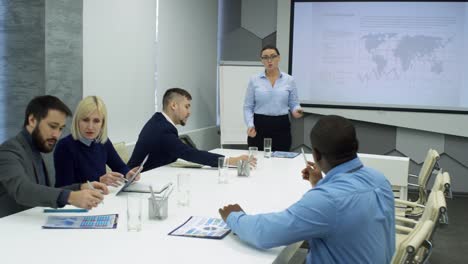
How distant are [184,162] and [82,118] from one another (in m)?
0.95

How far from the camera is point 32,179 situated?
2420 millimetres

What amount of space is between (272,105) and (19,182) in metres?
3.50

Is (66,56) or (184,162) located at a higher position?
(66,56)

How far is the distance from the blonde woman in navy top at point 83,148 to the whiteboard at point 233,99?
3727 millimetres

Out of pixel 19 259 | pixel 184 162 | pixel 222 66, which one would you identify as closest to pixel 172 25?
pixel 222 66

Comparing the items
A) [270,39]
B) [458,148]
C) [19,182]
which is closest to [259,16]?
[270,39]

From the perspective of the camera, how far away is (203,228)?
212 cm

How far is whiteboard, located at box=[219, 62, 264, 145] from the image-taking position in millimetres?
6828

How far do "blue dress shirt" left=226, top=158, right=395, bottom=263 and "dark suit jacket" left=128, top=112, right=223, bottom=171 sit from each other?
66.8 inches

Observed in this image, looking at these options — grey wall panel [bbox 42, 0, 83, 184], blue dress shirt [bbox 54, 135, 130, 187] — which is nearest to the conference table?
blue dress shirt [bbox 54, 135, 130, 187]

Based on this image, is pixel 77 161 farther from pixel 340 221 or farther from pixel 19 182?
pixel 340 221

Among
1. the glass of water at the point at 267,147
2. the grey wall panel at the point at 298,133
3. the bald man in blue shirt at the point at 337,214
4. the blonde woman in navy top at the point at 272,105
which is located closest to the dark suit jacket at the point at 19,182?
the bald man in blue shirt at the point at 337,214

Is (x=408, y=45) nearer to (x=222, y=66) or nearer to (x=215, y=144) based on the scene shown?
(x=222, y=66)

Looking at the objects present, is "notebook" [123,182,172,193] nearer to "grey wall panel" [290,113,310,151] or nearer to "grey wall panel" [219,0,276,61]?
"grey wall panel" [290,113,310,151]
